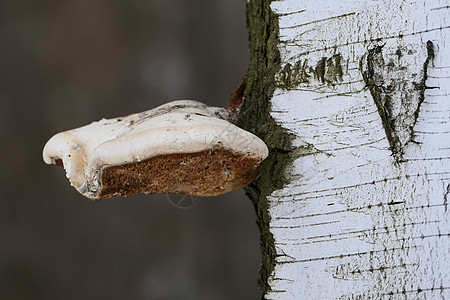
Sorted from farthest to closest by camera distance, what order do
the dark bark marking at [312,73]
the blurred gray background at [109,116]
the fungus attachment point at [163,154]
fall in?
the blurred gray background at [109,116]
the dark bark marking at [312,73]
the fungus attachment point at [163,154]

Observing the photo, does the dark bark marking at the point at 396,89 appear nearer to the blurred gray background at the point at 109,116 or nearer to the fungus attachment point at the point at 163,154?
the fungus attachment point at the point at 163,154

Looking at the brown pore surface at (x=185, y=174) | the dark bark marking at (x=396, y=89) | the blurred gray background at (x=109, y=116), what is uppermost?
the dark bark marking at (x=396, y=89)

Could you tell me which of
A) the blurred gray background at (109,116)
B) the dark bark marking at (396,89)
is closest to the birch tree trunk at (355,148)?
the dark bark marking at (396,89)

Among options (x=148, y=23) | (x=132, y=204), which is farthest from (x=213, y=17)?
(x=132, y=204)

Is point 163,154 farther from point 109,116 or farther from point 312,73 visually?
point 109,116

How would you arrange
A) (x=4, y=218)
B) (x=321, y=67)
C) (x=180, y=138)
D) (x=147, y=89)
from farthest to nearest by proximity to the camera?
(x=147, y=89) < (x=4, y=218) < (x=321, y=67) < (x=180, y=138)

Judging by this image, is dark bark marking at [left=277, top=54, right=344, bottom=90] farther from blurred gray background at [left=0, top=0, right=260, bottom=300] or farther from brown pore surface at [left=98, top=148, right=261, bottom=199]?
blurred gray background at [left=0, top=0, right=260, bottom=300]

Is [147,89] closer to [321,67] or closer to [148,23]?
[148,23]

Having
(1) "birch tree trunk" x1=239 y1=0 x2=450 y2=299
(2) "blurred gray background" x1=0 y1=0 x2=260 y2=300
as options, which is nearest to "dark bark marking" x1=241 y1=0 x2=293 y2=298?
(1) "birch tree trunk" x1=239 y1=0 x2=450 y2=299
